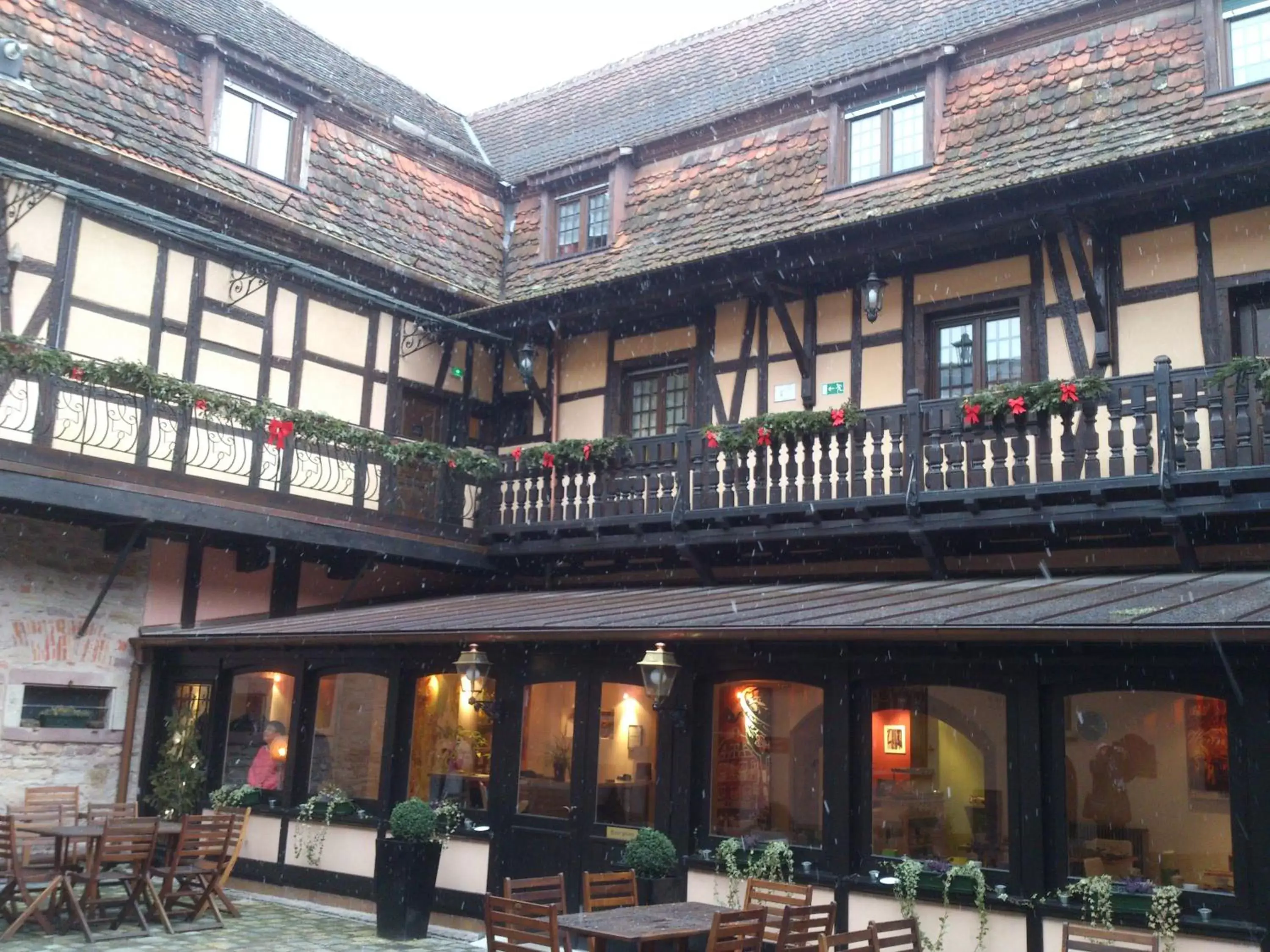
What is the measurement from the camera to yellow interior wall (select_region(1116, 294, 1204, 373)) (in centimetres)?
1091

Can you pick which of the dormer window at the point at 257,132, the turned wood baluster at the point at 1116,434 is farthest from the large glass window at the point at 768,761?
the dormer window at the point at 257,132

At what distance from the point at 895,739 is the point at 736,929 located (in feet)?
9.26

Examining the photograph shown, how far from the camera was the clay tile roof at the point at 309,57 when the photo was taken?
1441 cm

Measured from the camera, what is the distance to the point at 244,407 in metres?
12.8

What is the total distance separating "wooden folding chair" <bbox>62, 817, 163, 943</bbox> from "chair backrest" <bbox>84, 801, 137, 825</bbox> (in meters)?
Result: 1.20

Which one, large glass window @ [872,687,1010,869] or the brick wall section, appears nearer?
large glass window @ [872,687,1010,869]

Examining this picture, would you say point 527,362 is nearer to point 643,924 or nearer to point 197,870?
point 197,870

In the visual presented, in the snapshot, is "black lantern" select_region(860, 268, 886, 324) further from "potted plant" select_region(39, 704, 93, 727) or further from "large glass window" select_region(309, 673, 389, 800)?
"potted plant" select_region(39, 704, 93, 727)

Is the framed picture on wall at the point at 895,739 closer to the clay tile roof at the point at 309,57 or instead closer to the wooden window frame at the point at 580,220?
the wooden window frame at the point at 580,220

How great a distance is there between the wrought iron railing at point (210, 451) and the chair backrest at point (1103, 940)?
8581 millimetres

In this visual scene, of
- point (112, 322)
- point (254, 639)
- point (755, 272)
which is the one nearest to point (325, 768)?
point (254, 639)

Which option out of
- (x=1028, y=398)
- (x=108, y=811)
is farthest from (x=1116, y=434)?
(x=108, y=811)

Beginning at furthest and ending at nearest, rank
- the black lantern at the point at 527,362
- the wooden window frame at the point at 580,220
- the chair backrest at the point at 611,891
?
1. the wooden window frame at the point at 580,220
2. the black lantern at the point at 527,362
3. the chair backrest at the point at 611,891

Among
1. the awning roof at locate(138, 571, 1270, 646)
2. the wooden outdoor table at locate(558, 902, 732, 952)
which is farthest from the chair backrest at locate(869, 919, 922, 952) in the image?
the awning roof at locate(138, 571, 1270, 646)
